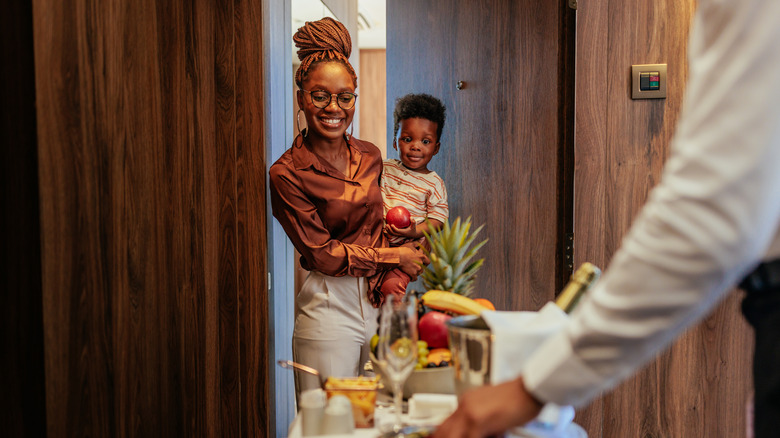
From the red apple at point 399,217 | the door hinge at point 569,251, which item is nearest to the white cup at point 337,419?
the red apple at point 399,217

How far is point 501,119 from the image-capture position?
9.23ft

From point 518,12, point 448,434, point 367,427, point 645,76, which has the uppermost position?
point 518,12

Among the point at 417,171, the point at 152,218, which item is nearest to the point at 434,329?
the point at 152,218

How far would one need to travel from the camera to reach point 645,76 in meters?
2.29

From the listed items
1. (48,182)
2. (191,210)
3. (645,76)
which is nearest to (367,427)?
(48,182)

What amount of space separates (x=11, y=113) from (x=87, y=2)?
0.33 m

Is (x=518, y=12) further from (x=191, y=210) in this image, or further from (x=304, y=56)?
(x=191, y=210)

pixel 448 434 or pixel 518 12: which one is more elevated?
pixel 518 12

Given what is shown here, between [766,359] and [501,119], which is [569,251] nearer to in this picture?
[501,119]

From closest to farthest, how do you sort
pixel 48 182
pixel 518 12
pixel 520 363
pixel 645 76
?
pixel 520 363 → pixel 48 182 → pixel 645 76 → pixel 518 12

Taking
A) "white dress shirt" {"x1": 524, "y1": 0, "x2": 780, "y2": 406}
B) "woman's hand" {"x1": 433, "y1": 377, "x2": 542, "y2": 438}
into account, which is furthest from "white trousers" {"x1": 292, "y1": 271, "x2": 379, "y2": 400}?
"white dress shirt" {"x1": 524, "y1": 0, "x2": 780, "y2": 406}

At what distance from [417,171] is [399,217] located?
310mm

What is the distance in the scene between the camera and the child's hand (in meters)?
2.36

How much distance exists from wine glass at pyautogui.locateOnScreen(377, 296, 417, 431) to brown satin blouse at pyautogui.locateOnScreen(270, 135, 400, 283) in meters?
1.11
